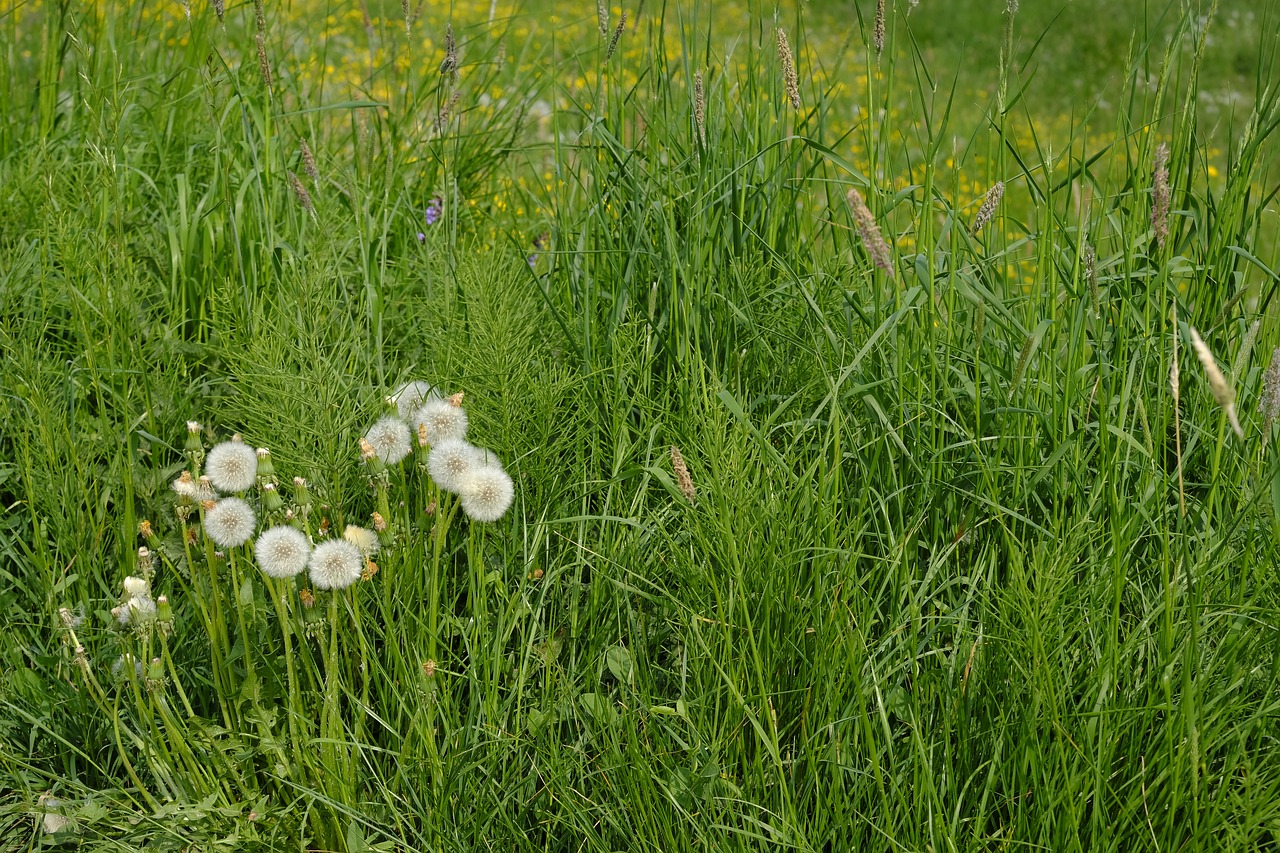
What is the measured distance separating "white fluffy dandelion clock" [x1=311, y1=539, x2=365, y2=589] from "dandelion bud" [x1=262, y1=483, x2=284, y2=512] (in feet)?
0.31

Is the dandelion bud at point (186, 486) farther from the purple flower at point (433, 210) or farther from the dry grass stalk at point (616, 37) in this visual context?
the purple flower at point (433, 210)

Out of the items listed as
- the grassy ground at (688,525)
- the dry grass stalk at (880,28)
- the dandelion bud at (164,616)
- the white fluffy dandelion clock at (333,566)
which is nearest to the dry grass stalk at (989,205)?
the grassy ground at (688,525)

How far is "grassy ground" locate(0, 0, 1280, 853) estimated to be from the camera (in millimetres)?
1544

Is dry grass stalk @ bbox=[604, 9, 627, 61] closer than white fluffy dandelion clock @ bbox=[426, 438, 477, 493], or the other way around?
white fluffy dandelion clock @ bbox=[426, 438, 477, 493]

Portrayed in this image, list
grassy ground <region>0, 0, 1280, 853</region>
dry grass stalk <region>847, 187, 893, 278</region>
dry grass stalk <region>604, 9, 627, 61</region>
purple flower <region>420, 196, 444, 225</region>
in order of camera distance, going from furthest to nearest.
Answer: purple flower <region>420, 196, 444, 225</region> → dry grass stalk <region>604, 9, 627, 61</region> → grassy ground <region>0, 0, 1280, 853</region> → dry grass stalk <region>847, 187, 893, 278</region>

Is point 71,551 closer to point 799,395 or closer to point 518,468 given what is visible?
point 518,468

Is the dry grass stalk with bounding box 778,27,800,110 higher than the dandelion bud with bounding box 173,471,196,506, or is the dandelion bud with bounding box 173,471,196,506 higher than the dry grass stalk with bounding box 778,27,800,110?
the dry grass stalk with bounding box 778,27,800,110

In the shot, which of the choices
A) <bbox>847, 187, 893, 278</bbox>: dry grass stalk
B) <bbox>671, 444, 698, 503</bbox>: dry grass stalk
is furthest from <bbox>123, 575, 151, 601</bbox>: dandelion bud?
<bbox>847, 187, 893, 278</bbox>: dry grass stalk

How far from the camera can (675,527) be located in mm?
2021

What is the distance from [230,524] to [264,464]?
95mm

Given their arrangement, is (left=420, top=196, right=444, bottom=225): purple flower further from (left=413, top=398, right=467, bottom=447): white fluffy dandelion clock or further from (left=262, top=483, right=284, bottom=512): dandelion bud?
(left=262, top=483, right=284, bottom=512): dandelion bud

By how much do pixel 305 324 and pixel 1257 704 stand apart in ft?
5.54

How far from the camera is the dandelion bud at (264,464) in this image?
62.0 inches

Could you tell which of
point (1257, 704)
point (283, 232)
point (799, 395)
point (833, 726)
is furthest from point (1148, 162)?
point (283, 232)
